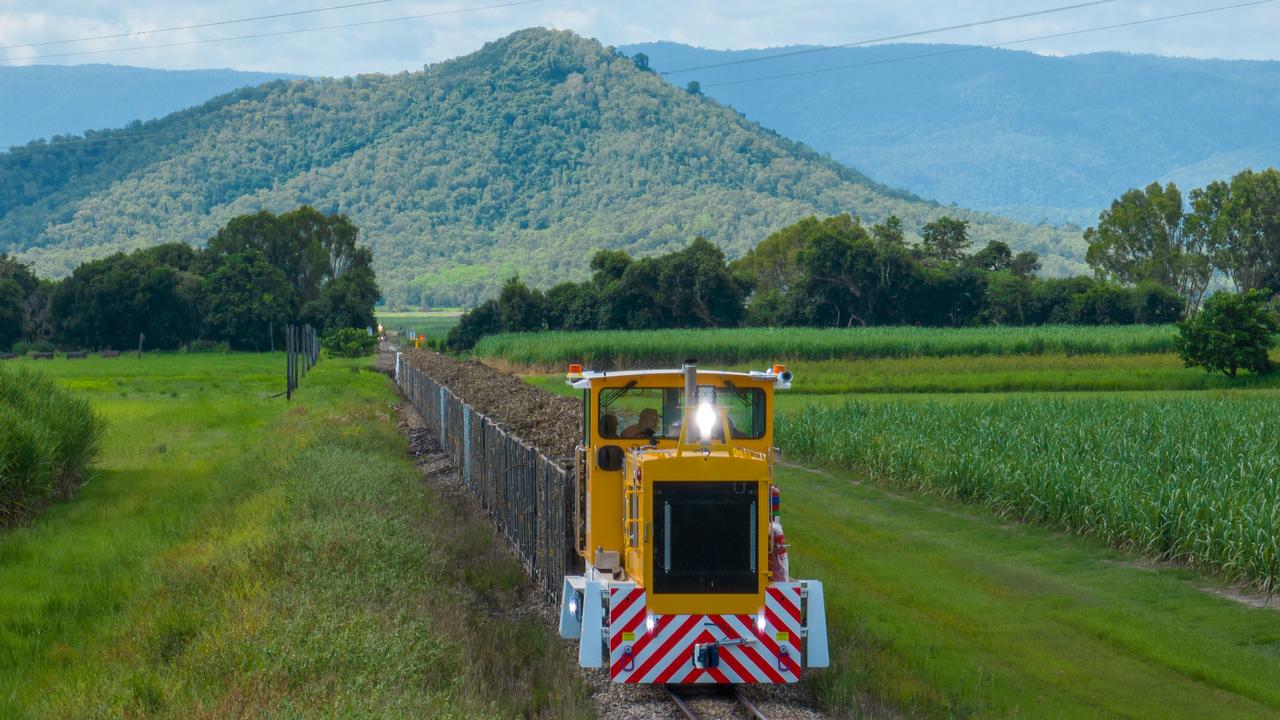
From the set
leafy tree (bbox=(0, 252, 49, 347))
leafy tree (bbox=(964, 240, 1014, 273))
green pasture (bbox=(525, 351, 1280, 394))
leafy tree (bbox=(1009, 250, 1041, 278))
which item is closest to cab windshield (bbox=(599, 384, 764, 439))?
green pasture (bbox=(525, 351, 1280, 394))

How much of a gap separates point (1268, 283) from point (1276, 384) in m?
58.2

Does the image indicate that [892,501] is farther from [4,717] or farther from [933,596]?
[4,717]

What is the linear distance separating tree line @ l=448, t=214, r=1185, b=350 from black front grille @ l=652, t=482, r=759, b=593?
251 feet

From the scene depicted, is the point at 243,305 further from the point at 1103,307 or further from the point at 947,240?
the point at 1103,307

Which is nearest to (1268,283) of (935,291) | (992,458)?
(935,291)

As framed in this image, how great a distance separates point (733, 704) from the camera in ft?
36.1

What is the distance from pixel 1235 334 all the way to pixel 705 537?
48018mm

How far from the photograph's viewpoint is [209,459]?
27.1 m

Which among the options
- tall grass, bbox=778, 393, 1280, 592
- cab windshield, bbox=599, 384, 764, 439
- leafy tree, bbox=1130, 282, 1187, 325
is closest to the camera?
cab windshield, bbox=599, 384, 764, 439

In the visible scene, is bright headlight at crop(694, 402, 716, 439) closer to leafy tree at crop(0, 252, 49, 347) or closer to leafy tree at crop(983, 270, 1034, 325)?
leafy tree at crop(983, 270, 1034, 325)

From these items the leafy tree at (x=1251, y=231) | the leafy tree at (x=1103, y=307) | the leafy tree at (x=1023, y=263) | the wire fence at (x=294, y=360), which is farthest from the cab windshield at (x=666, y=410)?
the leafy tree at (x=1251, y=231)

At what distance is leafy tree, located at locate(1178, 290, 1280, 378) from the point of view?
51906 millimetres

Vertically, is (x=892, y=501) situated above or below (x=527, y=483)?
below

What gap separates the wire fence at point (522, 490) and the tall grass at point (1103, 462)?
28.0 feet
